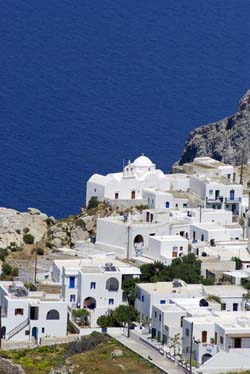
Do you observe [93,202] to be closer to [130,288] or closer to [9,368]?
[130,288]

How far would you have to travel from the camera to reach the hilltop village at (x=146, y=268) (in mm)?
71875

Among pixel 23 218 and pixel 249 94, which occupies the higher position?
pixel 249 94

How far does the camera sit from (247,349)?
69.1 metres

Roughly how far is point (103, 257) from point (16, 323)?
338 inches

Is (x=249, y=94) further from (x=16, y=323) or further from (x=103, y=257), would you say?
(x=16, y=323)

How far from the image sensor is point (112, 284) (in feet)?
255

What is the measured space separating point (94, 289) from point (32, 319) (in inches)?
134

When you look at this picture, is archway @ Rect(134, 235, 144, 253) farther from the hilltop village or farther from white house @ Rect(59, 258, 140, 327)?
white house @ Rect(59, 258, 140, 327)

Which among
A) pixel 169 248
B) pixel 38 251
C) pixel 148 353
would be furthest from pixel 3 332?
pixel 38 251

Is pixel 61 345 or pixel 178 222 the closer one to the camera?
pixel 61 345

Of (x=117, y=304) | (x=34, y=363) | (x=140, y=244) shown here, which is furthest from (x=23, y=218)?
(x=34, y=363)

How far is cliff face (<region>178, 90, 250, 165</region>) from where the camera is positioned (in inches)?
4058

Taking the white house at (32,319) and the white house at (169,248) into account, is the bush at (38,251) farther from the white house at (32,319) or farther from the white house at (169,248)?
the white house at (32,319)

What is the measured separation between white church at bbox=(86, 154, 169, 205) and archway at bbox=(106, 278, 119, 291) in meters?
11.7
